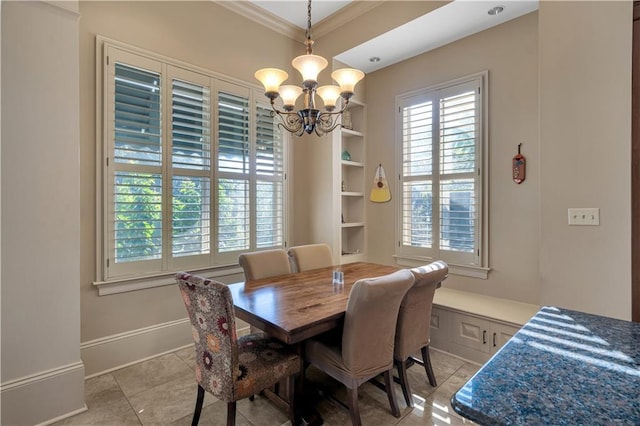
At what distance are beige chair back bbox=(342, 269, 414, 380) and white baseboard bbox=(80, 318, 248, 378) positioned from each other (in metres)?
1.94

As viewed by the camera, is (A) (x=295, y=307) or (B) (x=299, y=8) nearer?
(A) (x=295, y=307)

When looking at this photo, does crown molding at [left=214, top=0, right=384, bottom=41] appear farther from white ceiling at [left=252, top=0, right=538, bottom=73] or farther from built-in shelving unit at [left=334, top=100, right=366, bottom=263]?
built-in shelving unit at [left=334, top=100, right=366, bottom=263]

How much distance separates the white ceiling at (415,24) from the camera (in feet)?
9.34

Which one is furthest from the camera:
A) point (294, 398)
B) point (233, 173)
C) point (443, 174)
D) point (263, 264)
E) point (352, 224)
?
point (352, 224)

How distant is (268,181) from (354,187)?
1.28 metres

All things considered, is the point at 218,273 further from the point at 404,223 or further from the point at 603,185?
the point at 603,185

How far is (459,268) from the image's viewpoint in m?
3.38

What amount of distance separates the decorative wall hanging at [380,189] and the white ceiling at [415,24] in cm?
132

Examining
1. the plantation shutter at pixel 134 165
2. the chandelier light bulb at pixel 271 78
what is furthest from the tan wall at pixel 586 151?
the plantation shutter at pixel 134 165

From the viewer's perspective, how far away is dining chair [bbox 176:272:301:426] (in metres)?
1.58

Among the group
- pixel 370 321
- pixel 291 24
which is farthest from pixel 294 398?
pixel 291 24

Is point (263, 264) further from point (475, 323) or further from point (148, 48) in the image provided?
point (148, 48)

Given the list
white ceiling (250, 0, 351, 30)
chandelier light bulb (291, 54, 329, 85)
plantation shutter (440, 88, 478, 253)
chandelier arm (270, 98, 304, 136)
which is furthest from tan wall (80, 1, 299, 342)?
plantation shutter (440, 88, 478, 253)

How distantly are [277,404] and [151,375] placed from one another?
1176 millimetres
